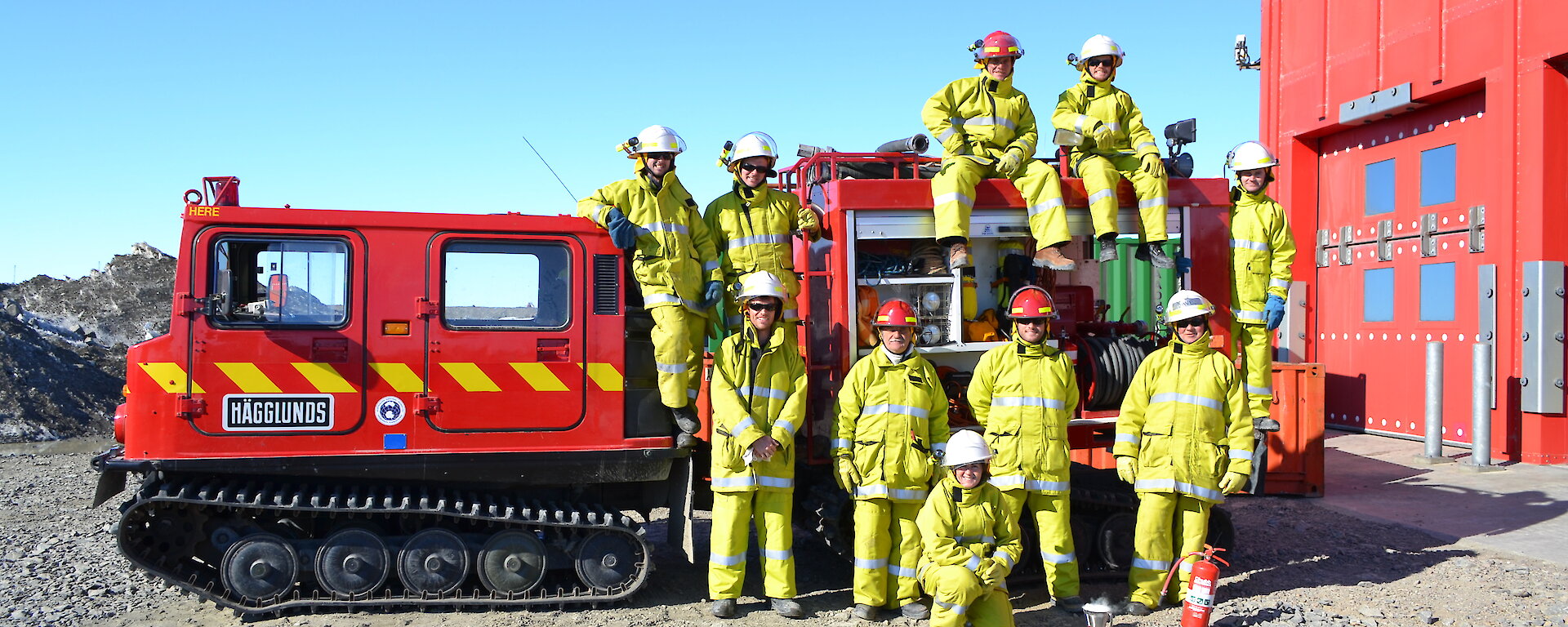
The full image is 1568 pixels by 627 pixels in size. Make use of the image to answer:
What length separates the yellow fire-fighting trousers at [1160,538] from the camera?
6453mm

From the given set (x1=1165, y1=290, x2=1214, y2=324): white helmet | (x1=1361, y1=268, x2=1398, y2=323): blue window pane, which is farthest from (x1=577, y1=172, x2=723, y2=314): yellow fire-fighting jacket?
(x1=1361, y1=268, x2=1398, y2=323): blue window pane

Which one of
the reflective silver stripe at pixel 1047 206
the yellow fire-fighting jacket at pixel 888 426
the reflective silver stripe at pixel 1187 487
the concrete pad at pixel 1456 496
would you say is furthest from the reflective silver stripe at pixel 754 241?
the concrete pad at pixel 1456 496

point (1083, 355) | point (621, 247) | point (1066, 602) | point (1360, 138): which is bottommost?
point (1066, 602)

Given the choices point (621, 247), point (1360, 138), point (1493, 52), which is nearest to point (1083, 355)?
point (621, 247)

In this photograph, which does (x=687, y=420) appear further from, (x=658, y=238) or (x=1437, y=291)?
(x=1437, y=291)

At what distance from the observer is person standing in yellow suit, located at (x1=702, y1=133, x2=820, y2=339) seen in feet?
22.6

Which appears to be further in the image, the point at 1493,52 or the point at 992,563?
the point at 1493,52

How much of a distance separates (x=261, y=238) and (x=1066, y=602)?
17.3ft

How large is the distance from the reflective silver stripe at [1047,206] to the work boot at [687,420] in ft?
8.97

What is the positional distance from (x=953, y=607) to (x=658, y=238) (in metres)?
2.82

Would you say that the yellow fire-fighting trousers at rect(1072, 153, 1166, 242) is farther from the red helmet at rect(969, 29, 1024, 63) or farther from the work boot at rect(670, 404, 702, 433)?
the work boot at rect(670, 404, 702, 433)

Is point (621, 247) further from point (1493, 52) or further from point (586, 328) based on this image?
point (1493, 52)

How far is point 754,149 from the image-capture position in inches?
274

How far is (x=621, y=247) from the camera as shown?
254 inches
